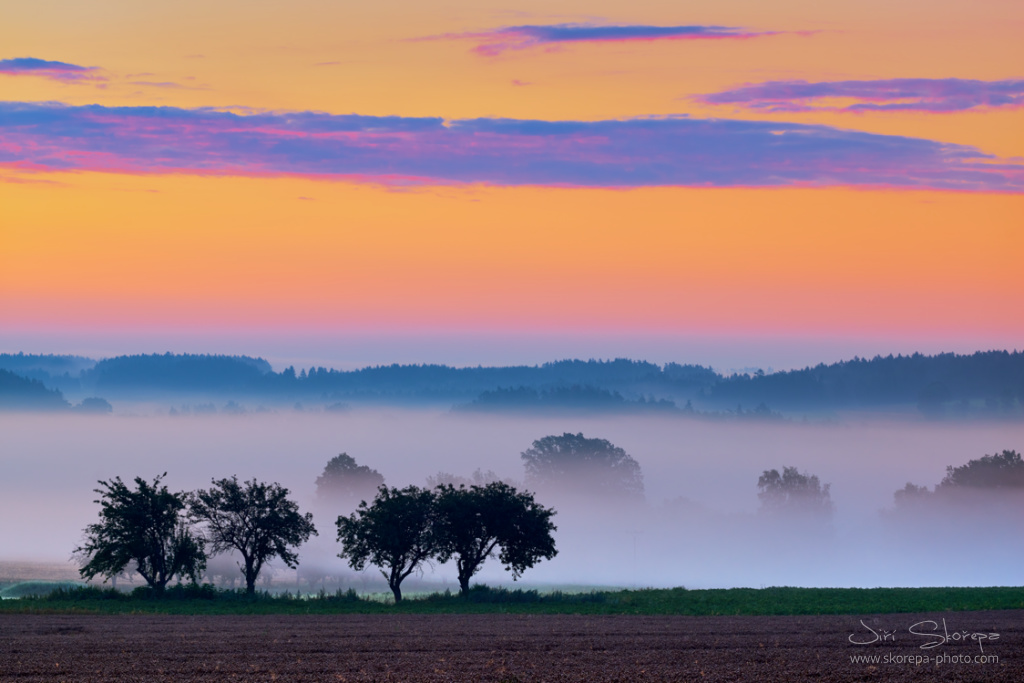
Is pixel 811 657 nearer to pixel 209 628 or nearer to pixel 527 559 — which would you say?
pixel 209 628

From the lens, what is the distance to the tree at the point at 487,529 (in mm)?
85438

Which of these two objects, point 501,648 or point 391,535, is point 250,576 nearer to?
point 391,535

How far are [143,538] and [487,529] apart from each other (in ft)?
84.0

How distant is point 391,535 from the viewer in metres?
83.0

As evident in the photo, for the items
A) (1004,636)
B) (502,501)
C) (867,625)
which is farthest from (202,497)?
(1004,636)

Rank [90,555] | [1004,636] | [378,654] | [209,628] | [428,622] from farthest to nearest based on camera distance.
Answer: [90,555] → [428,622] → [209,628] → [1004,636] → [378,654]

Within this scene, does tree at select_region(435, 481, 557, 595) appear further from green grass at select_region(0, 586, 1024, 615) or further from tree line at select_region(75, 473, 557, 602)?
green grass at select_region(0, 586, 1024, 615)

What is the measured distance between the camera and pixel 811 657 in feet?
138

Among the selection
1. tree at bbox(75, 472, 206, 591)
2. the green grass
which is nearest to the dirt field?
the green grass

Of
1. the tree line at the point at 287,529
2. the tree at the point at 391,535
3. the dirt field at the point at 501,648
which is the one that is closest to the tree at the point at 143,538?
the tree line at the point at 287,529

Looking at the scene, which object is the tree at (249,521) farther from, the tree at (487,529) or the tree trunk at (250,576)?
the tree at (487,529)

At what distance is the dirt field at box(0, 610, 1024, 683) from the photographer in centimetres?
3756

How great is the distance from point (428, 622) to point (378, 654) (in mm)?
15463

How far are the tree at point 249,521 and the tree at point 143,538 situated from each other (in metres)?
2.72
